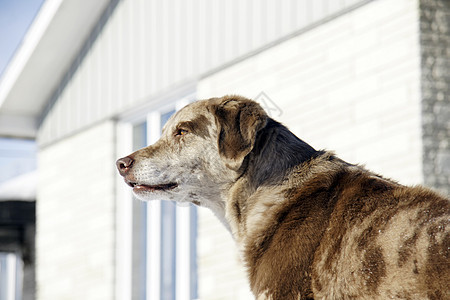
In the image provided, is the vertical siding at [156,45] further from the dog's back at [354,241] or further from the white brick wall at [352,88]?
the dog's back at [354,241]

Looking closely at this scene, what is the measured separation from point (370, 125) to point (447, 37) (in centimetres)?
81

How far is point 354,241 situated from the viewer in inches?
120

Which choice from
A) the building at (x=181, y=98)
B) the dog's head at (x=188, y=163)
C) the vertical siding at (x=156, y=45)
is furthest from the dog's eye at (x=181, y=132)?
the vertical siding at (x=156, y=45)

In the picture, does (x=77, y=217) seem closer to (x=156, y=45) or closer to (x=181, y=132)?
(x=156, y=45)

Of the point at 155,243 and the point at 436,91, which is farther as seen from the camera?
the point at 155,243

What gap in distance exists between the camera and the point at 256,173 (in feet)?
12.1

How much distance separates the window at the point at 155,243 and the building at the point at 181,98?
0.02m

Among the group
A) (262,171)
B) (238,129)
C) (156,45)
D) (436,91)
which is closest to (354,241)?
(262,171)

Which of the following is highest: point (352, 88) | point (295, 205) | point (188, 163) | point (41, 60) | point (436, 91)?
point (41, 60)

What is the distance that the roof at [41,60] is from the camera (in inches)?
386

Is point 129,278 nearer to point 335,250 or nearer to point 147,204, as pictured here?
point 147,204

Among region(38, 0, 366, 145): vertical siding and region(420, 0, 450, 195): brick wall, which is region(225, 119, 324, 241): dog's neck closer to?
region(420, 0, 450, 195): brick wall

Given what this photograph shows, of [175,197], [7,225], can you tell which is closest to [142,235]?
[175,197]

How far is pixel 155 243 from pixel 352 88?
323cm
